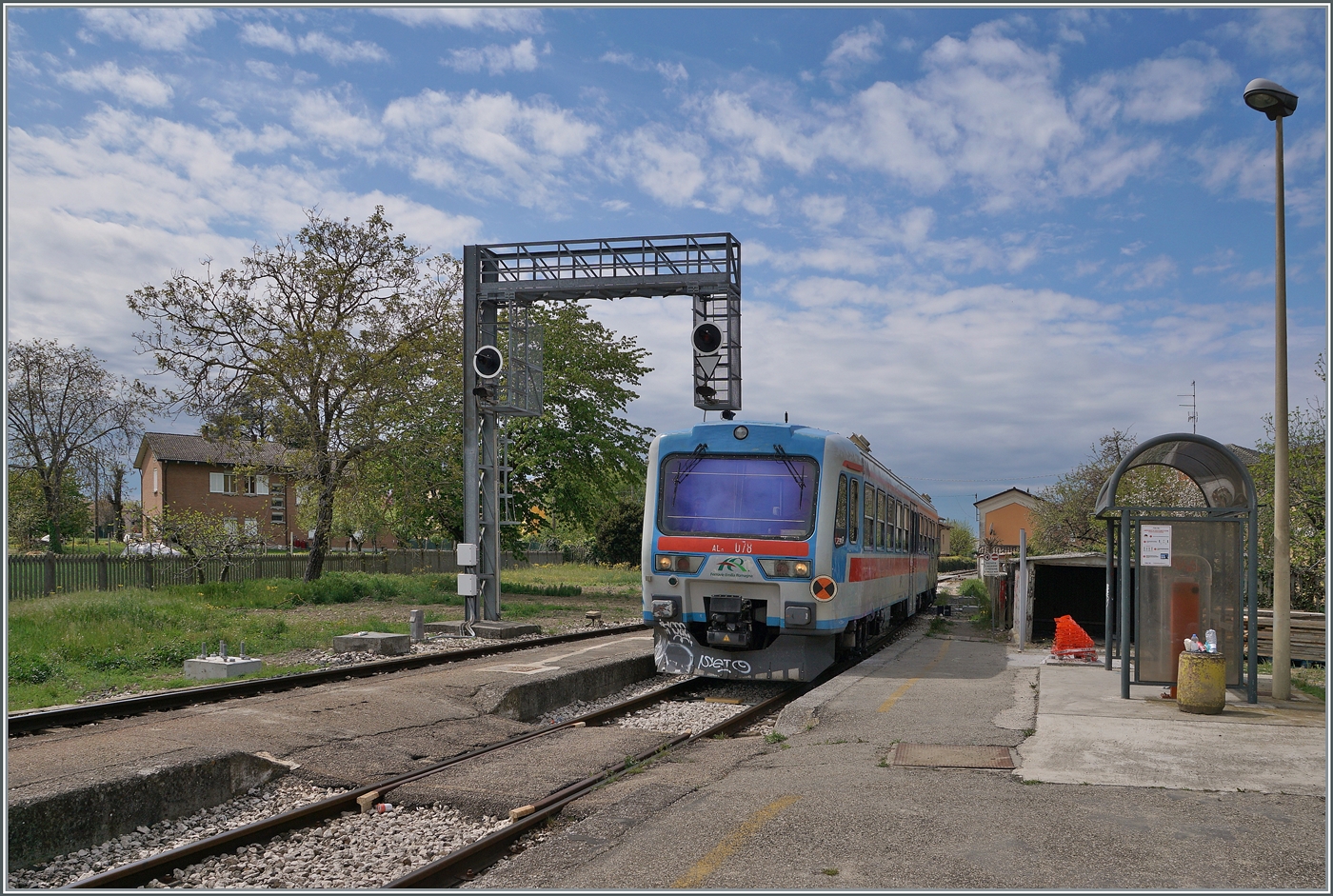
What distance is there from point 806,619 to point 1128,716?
3.79 meters

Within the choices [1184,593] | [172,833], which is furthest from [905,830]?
[1184,593]

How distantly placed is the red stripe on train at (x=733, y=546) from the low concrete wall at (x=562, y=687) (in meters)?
1.94

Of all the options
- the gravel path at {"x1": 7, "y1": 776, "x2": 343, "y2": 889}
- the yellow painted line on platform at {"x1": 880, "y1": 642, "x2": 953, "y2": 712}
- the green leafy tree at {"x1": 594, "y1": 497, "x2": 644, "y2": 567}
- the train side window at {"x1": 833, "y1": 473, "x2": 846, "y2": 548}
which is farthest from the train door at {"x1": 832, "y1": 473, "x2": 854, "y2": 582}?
the green leafy tree at {"x1": 594, "y1": 497, "x2": 644, "y2": 567}

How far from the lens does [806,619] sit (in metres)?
11.8

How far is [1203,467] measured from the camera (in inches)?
440

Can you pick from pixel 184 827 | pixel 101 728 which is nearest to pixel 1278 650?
pixel 184 827

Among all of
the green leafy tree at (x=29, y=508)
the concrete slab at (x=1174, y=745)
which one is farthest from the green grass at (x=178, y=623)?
the green leafy tree at (x=29, y=508)

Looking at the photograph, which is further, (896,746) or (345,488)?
(345,488)

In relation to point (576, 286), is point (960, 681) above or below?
below

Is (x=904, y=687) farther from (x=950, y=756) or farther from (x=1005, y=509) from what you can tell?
(x=1005, y=509)

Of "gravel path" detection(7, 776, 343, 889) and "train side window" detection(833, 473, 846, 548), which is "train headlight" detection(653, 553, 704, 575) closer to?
"train side window" detection(833, 473, 846, 548)

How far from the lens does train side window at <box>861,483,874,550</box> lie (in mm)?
13805

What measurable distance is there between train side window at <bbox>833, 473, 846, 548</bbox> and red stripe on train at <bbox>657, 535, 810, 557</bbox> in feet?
1.56

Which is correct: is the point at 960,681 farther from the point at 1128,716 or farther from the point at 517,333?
the point at 517,333
